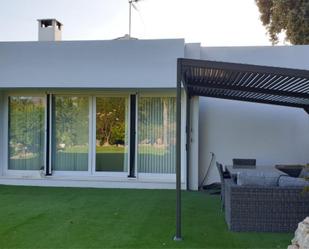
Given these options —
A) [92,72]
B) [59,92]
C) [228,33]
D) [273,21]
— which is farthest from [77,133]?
[273,21]

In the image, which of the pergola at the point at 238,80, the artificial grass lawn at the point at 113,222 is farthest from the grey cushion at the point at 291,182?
the pergola at the point at 238,80

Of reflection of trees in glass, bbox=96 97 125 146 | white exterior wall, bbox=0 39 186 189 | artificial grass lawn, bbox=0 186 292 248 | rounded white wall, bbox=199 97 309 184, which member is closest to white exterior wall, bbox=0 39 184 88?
white exterior wall, bbox=0 39 186 189

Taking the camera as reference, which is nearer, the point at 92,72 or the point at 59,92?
the point at 92,72

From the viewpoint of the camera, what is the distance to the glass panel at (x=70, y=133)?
11.8 meters

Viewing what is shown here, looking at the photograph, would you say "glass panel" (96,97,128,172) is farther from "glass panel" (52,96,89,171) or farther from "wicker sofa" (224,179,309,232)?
"wicker sofa" (224,179,309,232)

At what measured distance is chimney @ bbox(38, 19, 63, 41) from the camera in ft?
46.9

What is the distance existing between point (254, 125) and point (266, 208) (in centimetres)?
521

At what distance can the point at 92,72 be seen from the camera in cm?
1081

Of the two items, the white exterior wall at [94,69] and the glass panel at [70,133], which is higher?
the white exterior wall at [94,69]

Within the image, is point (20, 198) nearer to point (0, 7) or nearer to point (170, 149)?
point (170, 149)

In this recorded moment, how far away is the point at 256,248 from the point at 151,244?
5.05 ft

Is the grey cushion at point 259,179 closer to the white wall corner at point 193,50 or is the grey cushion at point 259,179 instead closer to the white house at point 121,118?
the white house at point 121,118

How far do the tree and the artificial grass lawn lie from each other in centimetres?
1296

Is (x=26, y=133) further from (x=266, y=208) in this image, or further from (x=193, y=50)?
(x=266, y=208)
